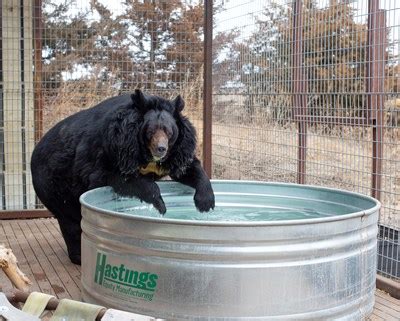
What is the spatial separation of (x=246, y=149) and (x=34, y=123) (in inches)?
94.5

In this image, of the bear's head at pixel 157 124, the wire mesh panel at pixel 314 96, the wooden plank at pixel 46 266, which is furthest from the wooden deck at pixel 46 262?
the bear's head at pixel 157 124

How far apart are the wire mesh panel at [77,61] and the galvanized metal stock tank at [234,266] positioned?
3.82 meters

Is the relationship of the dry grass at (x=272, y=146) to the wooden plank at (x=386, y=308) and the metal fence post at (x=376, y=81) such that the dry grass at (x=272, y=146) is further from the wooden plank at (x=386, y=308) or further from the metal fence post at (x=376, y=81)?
the wooden plank at (x=386, y=308)

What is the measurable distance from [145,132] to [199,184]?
0.53 metres

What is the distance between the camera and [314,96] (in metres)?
5.23

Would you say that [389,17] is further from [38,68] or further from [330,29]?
[38,68]

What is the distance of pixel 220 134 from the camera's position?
23.2 ft

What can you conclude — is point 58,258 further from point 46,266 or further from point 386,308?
point 386,308

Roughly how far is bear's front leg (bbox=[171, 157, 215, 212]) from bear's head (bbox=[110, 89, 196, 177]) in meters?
0.22

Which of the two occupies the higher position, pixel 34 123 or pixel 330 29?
pixel 330 29

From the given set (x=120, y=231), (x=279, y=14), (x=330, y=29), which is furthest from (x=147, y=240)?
(x=279, y=14)

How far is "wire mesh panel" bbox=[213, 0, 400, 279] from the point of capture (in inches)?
179

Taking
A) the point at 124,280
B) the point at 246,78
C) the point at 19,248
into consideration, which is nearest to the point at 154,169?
the point at 124,280

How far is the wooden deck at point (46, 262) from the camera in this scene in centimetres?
412
